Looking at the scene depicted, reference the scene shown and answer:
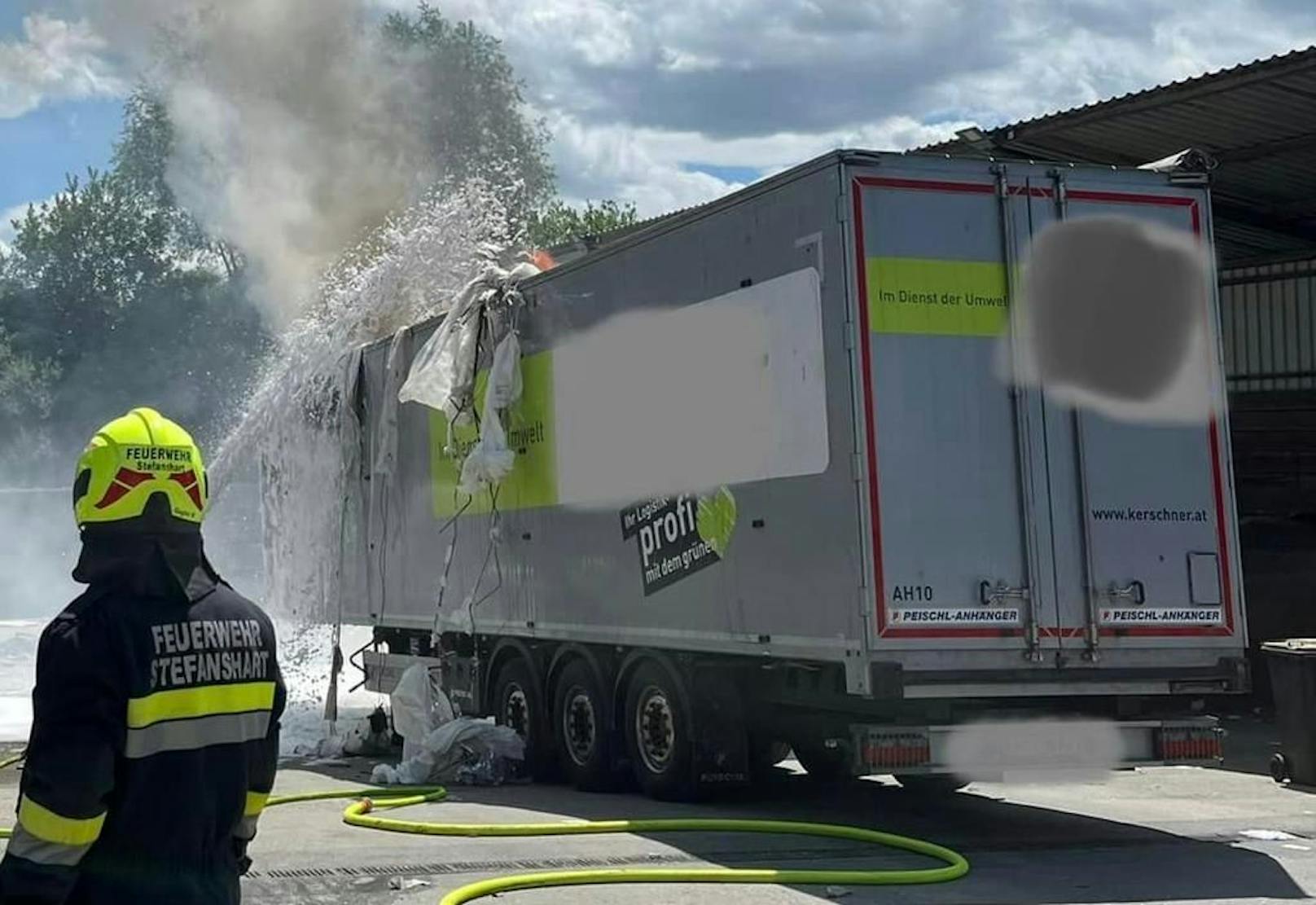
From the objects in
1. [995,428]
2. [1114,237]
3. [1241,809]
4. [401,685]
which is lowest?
[1241,809]

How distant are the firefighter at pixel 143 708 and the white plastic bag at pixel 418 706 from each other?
31.0 ft

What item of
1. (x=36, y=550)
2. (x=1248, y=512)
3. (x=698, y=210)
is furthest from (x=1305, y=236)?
(x=36, y=550)

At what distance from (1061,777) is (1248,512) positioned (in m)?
10.5

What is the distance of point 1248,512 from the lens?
746 inches

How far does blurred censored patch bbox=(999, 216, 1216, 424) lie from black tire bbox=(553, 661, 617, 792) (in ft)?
12.5

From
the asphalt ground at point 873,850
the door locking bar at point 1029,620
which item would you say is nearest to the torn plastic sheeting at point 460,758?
the asphalt ground at point 873,850

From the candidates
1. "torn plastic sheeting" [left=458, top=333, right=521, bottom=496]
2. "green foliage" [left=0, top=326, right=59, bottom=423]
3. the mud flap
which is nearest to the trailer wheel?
"torn plastic sheeting" [left=458, top=333, right=521, bottom=496]

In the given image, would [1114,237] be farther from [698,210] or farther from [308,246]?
[308,246]

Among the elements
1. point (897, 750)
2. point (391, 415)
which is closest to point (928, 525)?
point (897, 750)

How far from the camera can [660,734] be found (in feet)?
36.1

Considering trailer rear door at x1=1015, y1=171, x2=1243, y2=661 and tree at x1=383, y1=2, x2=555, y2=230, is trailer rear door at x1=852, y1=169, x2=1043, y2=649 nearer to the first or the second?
trailer rear door at x1=1015, y1=171, x2=1243, y2=661

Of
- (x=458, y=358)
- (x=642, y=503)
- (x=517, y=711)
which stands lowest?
(x=517, y=711)

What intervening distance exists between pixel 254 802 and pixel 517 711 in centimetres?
913

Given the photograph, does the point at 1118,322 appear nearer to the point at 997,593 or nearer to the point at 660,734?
the point at 997,593
